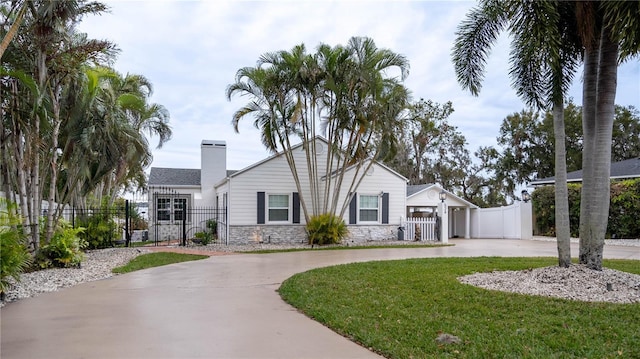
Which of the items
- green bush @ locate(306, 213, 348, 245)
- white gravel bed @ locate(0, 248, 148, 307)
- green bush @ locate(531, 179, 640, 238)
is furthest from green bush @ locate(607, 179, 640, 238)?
white gravel bed @ locate(0, 248, 148, 307)

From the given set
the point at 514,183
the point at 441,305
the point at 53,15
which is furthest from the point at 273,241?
the point at 514,183

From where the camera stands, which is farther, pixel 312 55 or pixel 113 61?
pixel 312 55

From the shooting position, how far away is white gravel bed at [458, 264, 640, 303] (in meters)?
6.18

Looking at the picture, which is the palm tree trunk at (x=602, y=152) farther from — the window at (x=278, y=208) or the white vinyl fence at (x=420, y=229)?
the white vinyl fence at (x=420, y=229)

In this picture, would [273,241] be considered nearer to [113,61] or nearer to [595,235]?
[113,61]

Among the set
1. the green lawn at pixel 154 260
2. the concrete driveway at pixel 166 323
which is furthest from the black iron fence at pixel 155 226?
the concrete driveway at pixel 166 323

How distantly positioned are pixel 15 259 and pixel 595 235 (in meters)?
9.02

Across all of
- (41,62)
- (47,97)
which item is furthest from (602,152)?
(47,97)

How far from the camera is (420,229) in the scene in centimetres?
2023

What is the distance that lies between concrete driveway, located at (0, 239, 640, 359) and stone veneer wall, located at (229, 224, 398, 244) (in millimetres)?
8967

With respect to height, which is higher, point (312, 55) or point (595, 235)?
point (312, 55)

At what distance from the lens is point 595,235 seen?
721 centimetres

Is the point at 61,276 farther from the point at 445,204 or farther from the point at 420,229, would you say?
the point at 445,204

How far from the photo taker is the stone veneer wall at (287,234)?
1780cm
